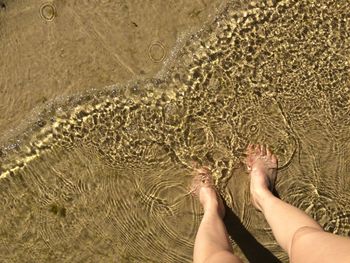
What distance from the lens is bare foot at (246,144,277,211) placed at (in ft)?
11.5

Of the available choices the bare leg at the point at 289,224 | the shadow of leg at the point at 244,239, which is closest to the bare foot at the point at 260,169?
the bare leg at the point at 289,224

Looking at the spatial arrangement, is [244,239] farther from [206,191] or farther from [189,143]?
[189,143]

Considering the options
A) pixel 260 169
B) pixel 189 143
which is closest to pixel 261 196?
pixel 260 169

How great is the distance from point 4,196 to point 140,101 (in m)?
1.34

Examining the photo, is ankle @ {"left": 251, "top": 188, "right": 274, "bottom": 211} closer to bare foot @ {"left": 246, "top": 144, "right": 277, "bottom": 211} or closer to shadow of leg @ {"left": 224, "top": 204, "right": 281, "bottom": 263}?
bare foot @ {"left": 246, "top": 144, "right": 277, "bottom": 211}

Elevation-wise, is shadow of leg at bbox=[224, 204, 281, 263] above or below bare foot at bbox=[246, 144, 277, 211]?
below

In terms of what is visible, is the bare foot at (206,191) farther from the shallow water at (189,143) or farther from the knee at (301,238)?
the knee at (301,238)

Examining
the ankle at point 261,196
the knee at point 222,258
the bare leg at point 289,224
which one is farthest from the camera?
the ankle at point 261,196

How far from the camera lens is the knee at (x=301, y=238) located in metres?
2.56

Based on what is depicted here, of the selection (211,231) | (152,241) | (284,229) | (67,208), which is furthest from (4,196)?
(284,229)

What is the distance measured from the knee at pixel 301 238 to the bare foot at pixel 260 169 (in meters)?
0.73

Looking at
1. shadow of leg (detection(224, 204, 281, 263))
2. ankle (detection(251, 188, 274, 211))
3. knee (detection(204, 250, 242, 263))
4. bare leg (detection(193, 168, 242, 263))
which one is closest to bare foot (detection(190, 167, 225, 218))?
bare leg (detection(193, 168, 242, 263))

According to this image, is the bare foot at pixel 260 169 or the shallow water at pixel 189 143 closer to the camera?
the bare foot at pixel 260 169

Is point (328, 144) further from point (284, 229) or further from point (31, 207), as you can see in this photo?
point (31, 207)
